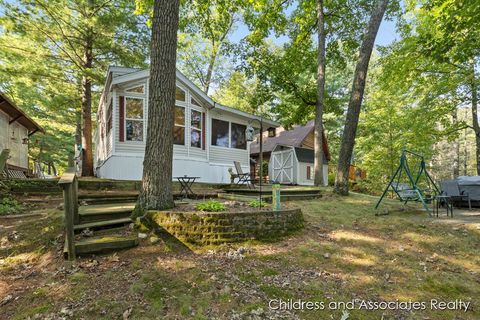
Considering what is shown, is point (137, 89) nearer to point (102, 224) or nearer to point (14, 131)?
point (102, 224)

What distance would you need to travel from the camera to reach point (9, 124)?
12.2 m

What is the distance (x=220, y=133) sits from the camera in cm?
1297

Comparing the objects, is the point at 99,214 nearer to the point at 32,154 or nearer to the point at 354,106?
the point at 354,106

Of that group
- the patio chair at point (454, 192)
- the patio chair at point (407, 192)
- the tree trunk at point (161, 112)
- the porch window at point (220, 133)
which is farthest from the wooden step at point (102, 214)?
the patio chair at point (454, 192)

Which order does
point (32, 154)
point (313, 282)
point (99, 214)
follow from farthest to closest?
point (32, 154) < point (99, 214) < point (313, 282)

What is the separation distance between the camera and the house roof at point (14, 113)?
1018cm

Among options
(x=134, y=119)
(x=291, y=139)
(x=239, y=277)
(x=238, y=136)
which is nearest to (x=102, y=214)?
(x=239, y=277)

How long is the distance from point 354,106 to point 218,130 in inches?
251

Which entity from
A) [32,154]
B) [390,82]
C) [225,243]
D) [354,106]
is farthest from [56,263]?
[32,154]

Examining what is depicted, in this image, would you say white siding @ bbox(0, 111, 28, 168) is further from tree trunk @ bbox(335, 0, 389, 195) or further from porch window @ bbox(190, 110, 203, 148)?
tree trunk @ bbox(335, 0, 389, 195)

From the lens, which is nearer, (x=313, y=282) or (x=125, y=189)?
(x=313, y=282)

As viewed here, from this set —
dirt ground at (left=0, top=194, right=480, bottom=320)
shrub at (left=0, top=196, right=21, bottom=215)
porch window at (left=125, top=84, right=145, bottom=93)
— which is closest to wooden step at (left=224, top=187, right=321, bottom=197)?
dirt ground at (left=0, top=194, right=480, bottom=320)

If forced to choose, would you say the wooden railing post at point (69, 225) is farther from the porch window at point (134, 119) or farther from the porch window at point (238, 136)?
the porch window at point (238, 136)

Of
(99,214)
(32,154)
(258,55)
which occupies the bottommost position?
(99,214)
